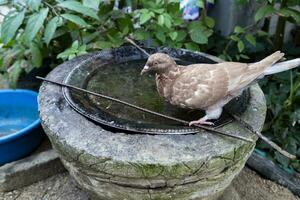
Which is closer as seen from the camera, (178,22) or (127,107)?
(127,107)

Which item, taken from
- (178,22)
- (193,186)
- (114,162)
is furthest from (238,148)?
(178,22)

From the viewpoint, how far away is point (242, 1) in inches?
90.7

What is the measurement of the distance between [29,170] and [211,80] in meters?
1.33

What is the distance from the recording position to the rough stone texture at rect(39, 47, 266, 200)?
1441 mm

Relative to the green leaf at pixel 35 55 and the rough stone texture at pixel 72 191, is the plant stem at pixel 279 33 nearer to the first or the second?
the rough stone texture at pixel 72 191

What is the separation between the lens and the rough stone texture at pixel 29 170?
2.33 m

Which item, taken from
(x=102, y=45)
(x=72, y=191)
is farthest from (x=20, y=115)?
(x=102, y=45)

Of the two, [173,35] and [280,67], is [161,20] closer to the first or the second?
[173,35]

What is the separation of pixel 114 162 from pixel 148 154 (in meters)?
0.12

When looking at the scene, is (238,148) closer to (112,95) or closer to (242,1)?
(112,95)

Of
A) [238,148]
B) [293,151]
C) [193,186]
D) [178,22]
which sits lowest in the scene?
[293,151]

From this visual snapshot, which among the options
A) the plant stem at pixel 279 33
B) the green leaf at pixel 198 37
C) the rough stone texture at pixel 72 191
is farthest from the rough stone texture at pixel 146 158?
the plant stem at pixel 279 33

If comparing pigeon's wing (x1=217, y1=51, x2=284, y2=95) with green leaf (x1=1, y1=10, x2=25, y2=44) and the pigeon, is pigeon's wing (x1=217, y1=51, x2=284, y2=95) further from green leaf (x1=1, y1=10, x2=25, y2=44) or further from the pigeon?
green leaf (x1=1, y1=10, x2=25, y2=44)

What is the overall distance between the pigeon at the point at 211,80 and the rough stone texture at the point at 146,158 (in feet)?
0.35
